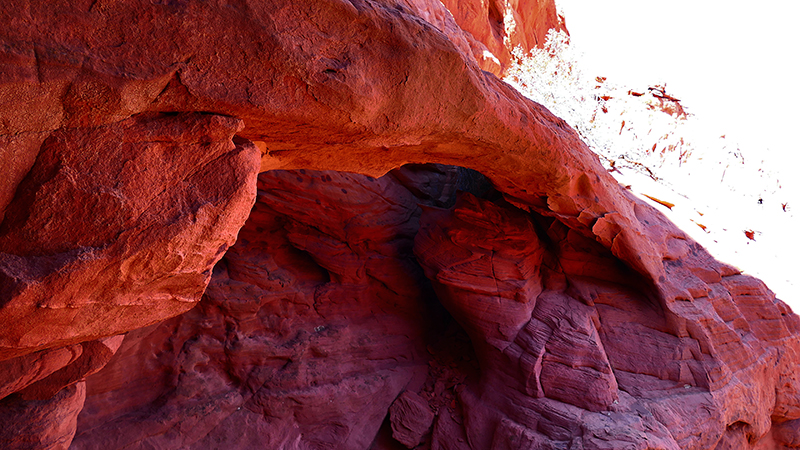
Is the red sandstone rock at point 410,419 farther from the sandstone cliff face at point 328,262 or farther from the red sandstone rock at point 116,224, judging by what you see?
the red sandstone rock at point 116,224

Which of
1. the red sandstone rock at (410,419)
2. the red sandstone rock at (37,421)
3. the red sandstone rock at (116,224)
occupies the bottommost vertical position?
the red sandstone rock at (410,419)

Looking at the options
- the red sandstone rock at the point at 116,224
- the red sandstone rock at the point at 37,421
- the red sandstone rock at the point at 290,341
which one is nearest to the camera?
the red sandstone rock at the point at 116,224

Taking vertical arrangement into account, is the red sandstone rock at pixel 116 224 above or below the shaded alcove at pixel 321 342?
above

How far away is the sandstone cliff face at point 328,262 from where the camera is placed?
182cm

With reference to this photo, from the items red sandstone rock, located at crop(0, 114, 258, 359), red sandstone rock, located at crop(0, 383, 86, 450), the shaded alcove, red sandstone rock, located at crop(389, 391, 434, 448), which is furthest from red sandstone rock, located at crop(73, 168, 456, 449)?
red sandstone rock, located at crop(0, 114, 258, 359)

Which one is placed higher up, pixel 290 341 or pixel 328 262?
pixel 328 262

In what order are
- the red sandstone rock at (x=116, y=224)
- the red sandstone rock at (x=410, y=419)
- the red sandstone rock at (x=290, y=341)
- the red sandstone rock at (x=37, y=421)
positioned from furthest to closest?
1. the red sandstone rock at (x=410, y=419)
2. the red sandstone rock at (x=290, y=341)
3. the red sandstone rock at (x=37, y=421)
4. the red sandstone rock at (x=116, y=224)

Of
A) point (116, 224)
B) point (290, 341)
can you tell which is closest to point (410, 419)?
point (290, 341)

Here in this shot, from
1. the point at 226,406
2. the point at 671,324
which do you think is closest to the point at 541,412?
the point at 671,324

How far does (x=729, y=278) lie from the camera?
5.72 metres

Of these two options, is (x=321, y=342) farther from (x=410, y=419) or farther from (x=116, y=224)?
(x=116, y=224)

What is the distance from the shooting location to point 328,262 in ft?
18.0

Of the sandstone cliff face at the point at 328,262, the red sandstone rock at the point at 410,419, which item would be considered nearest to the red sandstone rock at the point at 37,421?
the sandstone cliff face at the point at 328,262

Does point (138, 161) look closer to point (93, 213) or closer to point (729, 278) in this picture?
point (93, 213)
